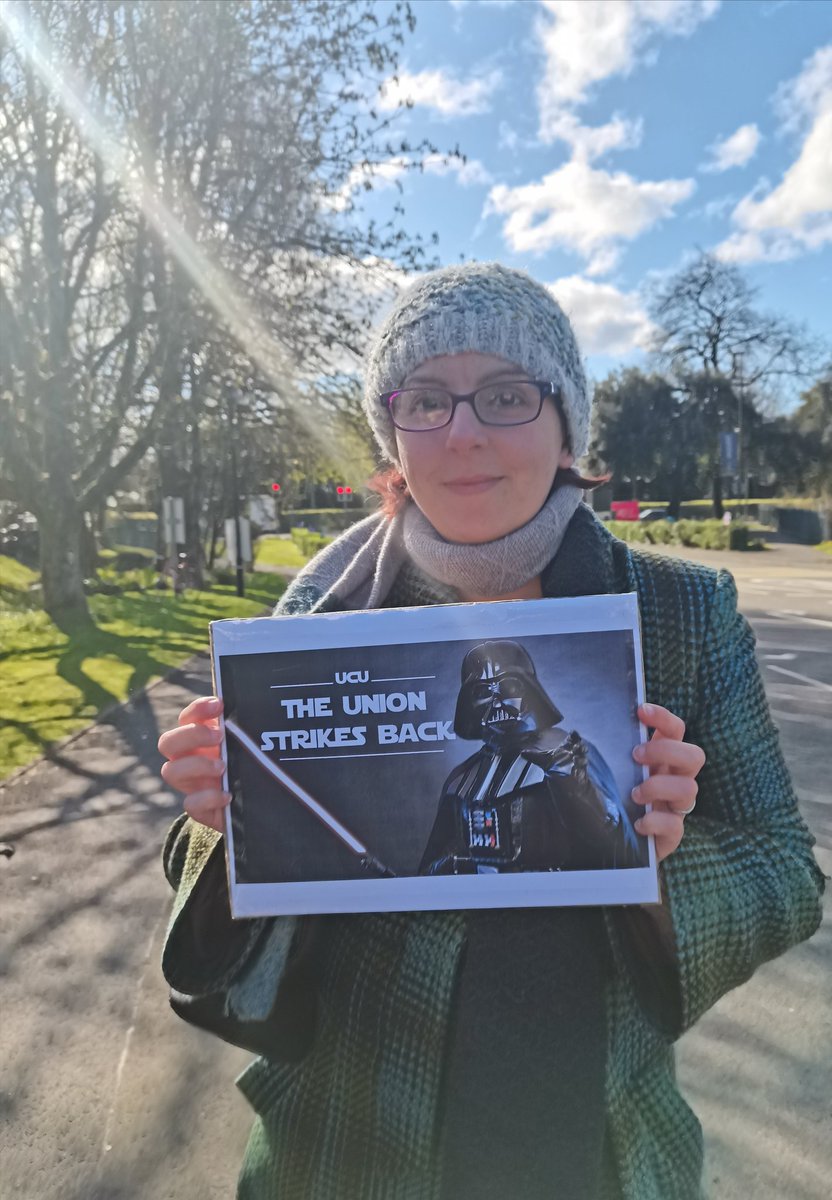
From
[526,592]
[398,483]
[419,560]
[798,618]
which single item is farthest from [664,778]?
[798,618]

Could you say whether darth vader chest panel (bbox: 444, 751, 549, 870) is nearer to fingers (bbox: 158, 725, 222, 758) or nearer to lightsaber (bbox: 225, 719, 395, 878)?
lightsaber (bbox: 225, 719, 395, 878)

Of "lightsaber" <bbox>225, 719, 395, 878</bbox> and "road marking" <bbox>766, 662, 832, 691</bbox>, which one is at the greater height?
"lightsaber" <bbox>225, 719, 395, 878</bbox>

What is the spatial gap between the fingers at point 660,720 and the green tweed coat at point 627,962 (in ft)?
0.50

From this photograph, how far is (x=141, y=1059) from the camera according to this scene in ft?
10.6

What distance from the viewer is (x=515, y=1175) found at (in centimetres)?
121

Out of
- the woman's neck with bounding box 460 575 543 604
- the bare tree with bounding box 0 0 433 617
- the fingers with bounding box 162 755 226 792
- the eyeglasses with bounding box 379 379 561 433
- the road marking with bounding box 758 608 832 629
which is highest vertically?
the bare tree with bounding box 0 0 433 617

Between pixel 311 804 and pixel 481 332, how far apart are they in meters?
0.77

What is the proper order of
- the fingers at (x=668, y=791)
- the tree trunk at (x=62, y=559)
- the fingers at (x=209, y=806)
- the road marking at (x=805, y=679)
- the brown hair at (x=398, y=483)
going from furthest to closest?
the tree trunk at (x=62, y=559)
the road marking at (x=805, y=679)
the brown hair at (x=398, y=483)
the fingers at (x=209, y=806)
the fingers at (x=668, y=791)

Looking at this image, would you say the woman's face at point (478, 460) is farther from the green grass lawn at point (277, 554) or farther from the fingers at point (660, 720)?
the green grass lawn at point (277, 554)

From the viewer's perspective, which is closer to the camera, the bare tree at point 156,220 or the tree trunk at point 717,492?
the bare tree at point 156,220

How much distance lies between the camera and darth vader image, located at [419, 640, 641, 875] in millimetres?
1177

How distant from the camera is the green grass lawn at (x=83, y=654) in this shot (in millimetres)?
9156

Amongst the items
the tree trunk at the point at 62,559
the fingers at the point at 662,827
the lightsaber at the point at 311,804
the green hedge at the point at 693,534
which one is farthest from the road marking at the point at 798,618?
the green hedge at the point at 693,534

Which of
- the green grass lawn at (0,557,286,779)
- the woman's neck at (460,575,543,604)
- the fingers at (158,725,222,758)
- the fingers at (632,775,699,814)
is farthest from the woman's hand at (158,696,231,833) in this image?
the green grass lawn at (0,557,286,779)
